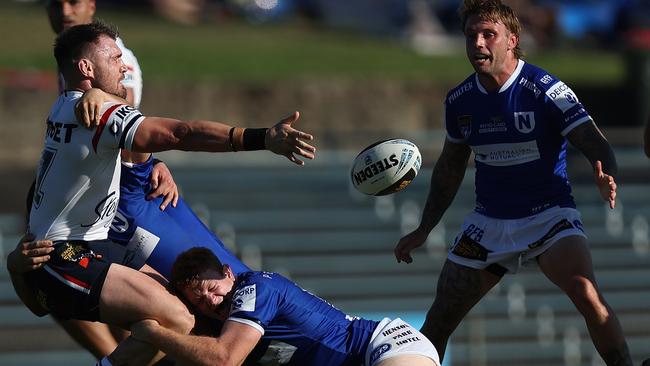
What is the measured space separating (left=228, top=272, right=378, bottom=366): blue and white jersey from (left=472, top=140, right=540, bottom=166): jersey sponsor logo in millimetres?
1213

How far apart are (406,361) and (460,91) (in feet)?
5.34

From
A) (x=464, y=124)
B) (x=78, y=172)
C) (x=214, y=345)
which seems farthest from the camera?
(x=464, y=124)

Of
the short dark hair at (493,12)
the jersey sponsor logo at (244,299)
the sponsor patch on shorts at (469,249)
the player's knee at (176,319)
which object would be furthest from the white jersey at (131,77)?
the sponsor patch on shorts at (469,249)

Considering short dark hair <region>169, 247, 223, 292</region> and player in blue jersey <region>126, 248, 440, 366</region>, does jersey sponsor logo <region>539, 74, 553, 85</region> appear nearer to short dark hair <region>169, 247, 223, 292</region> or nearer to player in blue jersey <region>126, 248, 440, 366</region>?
player in blue jersey <region>126, 248, 440, 366</region>

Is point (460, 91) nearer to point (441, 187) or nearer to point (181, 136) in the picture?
point (441, 187)

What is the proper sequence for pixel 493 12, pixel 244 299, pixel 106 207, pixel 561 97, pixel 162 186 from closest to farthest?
pixel 244 299 → pixel 106 207 → pixel 561 97 → pixel 493 12 → pixel 162 186

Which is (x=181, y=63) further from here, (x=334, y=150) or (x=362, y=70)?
(x=334, y=150)

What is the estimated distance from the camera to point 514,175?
6.30 m

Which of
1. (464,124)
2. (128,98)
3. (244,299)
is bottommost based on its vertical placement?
(244,299)

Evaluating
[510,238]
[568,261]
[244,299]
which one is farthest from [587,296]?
[244,299]

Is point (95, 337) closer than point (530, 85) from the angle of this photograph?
No

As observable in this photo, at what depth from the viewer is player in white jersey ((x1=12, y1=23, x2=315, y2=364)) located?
18.1 ft

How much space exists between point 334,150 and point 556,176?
7639 millimetres

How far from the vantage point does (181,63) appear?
17156mm
